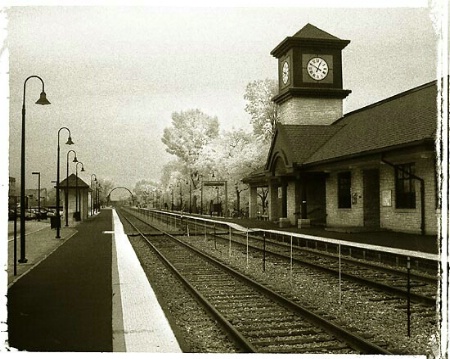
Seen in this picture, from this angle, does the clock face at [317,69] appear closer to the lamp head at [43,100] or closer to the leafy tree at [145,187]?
the leafy tree at [145,187]

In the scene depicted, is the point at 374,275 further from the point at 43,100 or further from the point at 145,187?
the point at 145,187

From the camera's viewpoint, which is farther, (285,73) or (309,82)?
(285,73)

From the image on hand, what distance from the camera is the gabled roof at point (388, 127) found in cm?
1568

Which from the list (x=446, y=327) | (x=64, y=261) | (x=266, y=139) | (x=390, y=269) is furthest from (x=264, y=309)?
(x=266, y=139)

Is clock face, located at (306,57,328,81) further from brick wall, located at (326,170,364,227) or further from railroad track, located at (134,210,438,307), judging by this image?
railroad track, located at (134,210,438,307)

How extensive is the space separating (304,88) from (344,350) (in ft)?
78.1

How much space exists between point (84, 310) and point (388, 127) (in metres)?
14.0

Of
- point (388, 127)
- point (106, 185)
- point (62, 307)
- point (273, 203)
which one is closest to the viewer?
point (62, 307)

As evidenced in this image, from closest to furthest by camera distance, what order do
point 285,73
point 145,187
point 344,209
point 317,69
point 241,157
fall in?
point 344,209 < point 145,187 < point 317,69 < point 285,73 < point 241,157

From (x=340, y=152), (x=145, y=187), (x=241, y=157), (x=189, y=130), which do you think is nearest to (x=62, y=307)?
(x=189, y=130)

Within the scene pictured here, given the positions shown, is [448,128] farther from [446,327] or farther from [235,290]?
[235,290]

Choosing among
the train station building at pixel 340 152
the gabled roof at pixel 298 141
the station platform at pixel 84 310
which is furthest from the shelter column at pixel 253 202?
the station platform at pixel 84 310

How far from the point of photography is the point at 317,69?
95.4ft

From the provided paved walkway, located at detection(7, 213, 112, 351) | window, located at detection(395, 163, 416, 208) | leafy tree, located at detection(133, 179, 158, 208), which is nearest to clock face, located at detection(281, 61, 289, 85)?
leafy tree, located at detection(133, 179, 158, 208)
